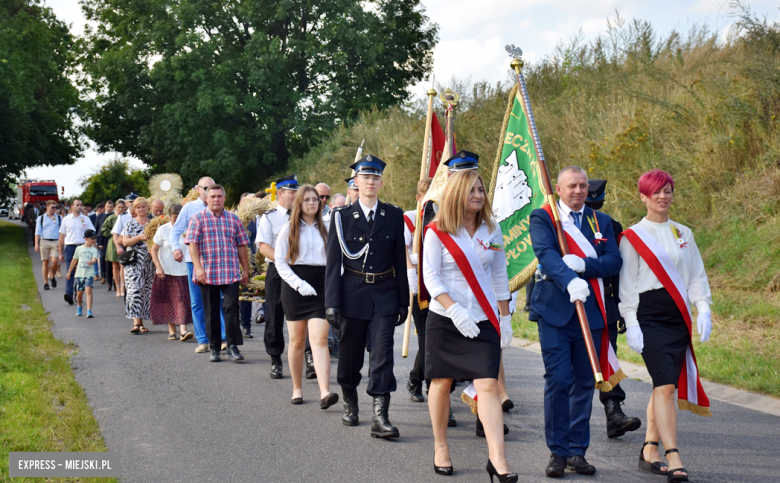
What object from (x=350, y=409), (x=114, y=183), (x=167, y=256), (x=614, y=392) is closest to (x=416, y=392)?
(x=350, y=409)

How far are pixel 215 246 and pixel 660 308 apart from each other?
5419 mm

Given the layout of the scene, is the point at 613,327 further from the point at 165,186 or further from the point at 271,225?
the point at 165,186

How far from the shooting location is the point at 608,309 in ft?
17.4

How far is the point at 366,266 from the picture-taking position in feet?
19.0

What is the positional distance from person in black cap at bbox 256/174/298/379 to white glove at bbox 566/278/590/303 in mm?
3792

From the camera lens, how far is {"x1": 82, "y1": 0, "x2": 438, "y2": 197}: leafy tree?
3250 centimetres

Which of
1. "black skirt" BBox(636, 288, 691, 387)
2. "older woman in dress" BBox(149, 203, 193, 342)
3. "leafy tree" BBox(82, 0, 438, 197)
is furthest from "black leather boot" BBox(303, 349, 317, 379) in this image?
"leafy tree" BBox(82, 0, 438, 197)

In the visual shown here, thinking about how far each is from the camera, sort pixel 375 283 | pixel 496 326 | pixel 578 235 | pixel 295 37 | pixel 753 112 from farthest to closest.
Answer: pixel 295 37, pixel 753 112, pixel 375 283, pixel 578 235, pixel 496 326

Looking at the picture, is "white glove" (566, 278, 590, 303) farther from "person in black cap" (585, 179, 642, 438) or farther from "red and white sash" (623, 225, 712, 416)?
"person in black cap" (585, 179, 642, 438)

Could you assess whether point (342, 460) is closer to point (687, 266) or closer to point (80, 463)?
point (80, 463)

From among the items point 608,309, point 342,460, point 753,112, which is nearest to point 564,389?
point 608,309

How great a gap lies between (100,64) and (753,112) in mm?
32129

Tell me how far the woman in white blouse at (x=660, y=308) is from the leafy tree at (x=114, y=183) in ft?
144

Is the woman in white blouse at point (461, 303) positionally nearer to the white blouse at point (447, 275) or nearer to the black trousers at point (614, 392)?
the white blouse at point (447, 275)
